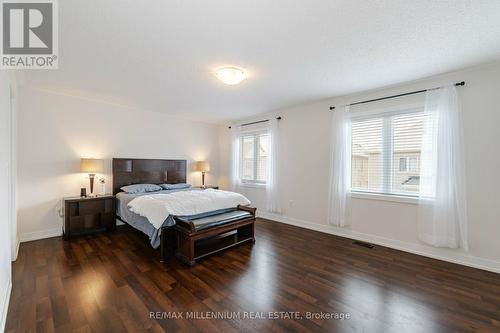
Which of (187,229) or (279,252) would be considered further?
(279,252)

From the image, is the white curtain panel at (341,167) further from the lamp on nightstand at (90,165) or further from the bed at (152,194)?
the lamp on nightstand at (90,165)

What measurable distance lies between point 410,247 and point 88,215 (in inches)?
202

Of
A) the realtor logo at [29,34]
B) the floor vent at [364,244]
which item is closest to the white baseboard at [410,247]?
the floor vent at [364,244]

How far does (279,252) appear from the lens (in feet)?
10.1

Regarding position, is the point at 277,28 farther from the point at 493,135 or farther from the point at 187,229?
the point at 493,135

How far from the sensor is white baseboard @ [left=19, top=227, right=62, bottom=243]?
131 inches

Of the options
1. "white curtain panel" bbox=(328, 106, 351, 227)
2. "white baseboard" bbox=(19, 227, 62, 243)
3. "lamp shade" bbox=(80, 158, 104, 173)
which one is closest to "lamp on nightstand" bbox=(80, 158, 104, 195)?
"lamp shade" bbox=(80, 158, 104, 173)

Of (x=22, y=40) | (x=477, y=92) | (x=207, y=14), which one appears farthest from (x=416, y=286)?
(x=22, y=40)

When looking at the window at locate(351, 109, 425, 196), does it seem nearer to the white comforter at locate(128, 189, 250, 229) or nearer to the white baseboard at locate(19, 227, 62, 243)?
the white comforter at locate(128, 189, 250, 229)

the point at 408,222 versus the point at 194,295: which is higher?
the point at 408,222

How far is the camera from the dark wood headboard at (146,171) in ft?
14.1

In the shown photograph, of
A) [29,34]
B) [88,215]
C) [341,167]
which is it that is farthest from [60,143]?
[341,167]

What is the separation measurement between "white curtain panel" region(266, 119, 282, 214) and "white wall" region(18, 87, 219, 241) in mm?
2701

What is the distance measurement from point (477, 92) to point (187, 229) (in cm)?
404
